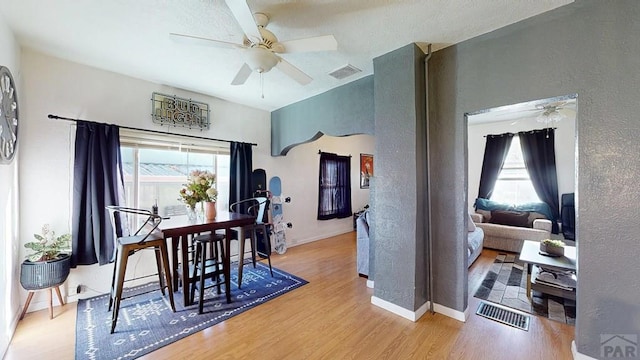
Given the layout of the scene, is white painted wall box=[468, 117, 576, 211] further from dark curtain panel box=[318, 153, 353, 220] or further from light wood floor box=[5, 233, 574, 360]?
light wood floor box=[5, 233, 574, 360]

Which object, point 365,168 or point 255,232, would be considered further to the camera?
point 365,168

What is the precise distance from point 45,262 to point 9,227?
424 millimetres

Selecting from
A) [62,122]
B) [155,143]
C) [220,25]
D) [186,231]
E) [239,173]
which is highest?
[220,25]

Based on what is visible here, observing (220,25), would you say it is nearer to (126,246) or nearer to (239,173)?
(126,246)

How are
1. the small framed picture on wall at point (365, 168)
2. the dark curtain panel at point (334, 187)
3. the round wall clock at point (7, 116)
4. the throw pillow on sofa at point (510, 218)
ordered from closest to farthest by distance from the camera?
the round wall clock at point (7, 116) < the throw pillow on sofa at point (510, 218) < the dark curtain panel at point (334, 187) < the small framed picture on wall at point (365, 168)

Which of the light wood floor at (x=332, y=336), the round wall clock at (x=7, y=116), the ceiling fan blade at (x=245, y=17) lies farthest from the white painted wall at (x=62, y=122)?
the ceiling fan blade at (x=245, y=17)

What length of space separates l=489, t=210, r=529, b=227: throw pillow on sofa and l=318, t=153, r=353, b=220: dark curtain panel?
120 inches

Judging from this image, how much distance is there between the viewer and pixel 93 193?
2754 millimetres

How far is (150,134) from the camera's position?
3.27m

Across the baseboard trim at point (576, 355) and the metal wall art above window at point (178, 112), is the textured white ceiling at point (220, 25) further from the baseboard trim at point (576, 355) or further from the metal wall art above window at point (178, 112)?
the baseboard trim at point (576, 355)

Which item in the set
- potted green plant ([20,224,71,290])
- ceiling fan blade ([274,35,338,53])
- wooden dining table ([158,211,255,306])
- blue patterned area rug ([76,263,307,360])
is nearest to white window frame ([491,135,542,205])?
blue patterned area rug ([76,263,307,360])

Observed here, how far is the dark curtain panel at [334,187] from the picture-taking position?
18.5ft

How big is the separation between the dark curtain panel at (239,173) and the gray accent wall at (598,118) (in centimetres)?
347

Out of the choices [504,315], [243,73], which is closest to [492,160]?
[504,315]
